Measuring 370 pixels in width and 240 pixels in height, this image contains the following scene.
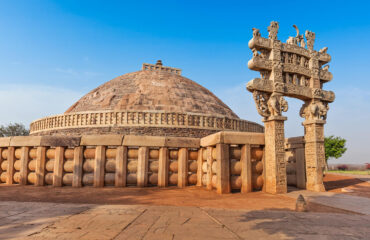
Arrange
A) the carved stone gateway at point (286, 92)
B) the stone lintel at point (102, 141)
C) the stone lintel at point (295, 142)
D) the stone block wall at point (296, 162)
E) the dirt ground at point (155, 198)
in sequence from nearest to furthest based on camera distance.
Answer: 1. the dirt ground at point (155, 198)
2. the carved stone gateway at point (286, 92)
3. the stone lintel at point (102, 141)
4. the stone block wall at point (296, 162)
5. the stone lintel at point (295, 142)

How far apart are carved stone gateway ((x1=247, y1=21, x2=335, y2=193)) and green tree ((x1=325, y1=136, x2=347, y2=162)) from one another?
89.1 ft

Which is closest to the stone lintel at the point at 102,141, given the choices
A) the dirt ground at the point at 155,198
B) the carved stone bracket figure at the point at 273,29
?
the dirt ground at the point at 155,198

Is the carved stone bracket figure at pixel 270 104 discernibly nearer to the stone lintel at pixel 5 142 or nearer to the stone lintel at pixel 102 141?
the stone lintel at pixel 102 141

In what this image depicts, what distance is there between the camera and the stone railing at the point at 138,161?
7.41 m

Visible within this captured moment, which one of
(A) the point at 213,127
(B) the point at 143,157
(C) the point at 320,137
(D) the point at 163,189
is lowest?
(D) the point at 163,189

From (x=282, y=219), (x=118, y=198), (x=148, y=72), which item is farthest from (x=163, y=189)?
(x=148, y=72)

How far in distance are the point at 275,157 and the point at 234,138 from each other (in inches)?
53.7

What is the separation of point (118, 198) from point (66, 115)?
15448 millimetres

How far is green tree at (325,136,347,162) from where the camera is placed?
32531mm

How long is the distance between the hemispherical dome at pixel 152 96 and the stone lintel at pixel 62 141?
36.9 feet

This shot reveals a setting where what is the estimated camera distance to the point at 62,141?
7.94 meters

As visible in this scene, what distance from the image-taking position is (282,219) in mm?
3920

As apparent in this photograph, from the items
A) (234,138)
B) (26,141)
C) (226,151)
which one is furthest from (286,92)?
(26,141)

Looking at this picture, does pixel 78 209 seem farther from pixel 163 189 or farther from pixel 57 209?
pixel 163 189
